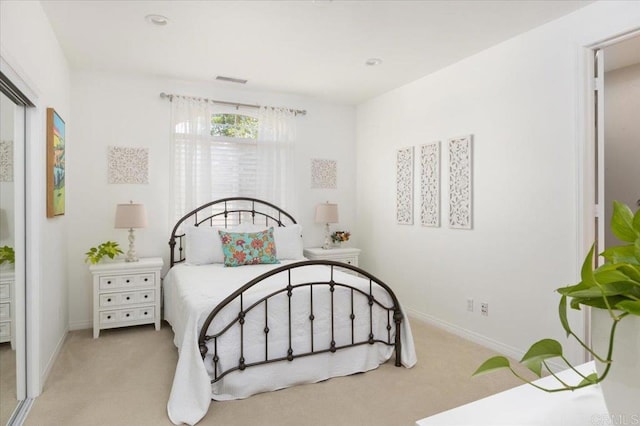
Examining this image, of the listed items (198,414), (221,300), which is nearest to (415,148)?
(221,300)

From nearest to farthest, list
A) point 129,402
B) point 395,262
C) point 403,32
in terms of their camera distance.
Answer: point 129,402
point 403,32
point 395,262

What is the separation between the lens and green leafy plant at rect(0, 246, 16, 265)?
218 centimetres

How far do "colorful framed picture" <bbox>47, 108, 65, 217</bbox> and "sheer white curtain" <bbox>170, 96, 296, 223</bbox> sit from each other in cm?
119

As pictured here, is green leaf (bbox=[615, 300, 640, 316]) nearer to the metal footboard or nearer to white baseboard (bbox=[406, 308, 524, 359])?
the metal footboard

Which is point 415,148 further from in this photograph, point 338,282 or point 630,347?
point 630,347

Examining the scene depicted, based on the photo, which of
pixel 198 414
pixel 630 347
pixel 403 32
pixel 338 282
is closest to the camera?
pixel 630 347

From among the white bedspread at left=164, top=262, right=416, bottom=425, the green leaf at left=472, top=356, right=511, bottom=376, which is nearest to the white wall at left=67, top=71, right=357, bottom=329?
the white bedspread at left=164, top=262, right=416, bottom=425

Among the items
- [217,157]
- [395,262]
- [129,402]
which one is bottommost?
[129,402]

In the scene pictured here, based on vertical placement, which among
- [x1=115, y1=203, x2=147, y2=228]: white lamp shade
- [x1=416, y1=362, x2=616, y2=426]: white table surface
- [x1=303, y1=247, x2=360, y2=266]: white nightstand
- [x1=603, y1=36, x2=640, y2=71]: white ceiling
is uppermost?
[x1=603, y1=36, x2=640, y2=71]: white ceiling

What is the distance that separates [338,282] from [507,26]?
2.37 meters

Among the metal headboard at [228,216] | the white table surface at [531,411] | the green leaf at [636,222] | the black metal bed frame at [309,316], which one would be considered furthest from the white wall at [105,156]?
the green leaf at [636,222]

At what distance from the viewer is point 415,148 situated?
4.39 metres

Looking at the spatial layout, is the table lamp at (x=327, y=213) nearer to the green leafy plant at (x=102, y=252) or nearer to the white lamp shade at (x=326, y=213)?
the white lamp shade at (x=326, y=213)

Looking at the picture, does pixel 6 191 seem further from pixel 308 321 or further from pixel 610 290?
pixel 610 290
